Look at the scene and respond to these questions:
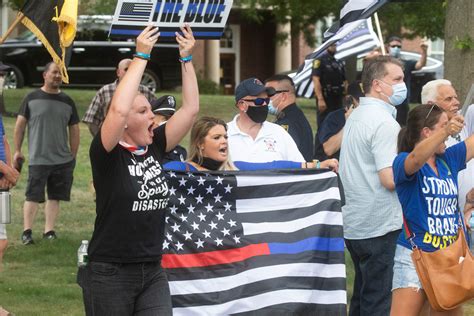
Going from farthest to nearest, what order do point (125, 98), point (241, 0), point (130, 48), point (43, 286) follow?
point (130, 48) → point (241, 0) → point (43, 286) → point (125, 98)

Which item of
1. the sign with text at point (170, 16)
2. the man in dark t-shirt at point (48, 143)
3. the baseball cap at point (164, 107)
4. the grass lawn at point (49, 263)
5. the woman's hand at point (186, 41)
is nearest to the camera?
the sign with text at point (170, 16)

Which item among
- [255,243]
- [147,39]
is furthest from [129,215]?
[255,243]

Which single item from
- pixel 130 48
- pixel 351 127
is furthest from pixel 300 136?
pixel 130 48

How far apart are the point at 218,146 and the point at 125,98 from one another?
1.68 m

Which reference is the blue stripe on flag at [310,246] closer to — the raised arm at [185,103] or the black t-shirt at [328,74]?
the raised arm at [185,103]

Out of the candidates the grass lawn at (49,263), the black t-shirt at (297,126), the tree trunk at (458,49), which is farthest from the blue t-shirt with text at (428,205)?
the tree trunk at (458,49)

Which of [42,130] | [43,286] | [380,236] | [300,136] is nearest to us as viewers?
[380,236]

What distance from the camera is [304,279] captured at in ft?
24.9

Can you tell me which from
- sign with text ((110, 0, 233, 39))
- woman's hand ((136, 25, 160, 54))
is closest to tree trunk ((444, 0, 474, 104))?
sign with text ((110, 0, 233, 39))

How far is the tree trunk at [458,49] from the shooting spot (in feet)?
34.2

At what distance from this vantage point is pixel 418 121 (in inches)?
270

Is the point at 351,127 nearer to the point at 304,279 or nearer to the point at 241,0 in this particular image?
the point at 304,279

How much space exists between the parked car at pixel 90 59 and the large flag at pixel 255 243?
2025 cm

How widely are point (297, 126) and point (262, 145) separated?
131 cm
